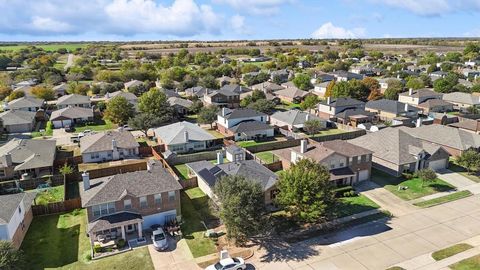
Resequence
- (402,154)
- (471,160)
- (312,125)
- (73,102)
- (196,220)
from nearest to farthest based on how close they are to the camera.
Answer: (196,220) < (471,160) < (402,154) < (312,125) < (73,102)

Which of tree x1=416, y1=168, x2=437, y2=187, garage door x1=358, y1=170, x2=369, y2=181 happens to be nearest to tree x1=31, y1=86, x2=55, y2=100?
garage door x1=358, y1=170, x2=369, y2=181

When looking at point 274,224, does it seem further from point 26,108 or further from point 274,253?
point 26,108

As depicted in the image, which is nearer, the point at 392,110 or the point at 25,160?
the point at 25,160

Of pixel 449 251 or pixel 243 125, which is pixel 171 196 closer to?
pixel 449 251

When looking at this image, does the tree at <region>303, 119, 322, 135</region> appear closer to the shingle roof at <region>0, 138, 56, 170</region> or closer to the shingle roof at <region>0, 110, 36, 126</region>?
the shingle roof at <region>0, 138, 56, 170</region>

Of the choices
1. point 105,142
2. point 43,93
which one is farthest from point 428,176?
point 43,93
